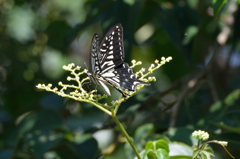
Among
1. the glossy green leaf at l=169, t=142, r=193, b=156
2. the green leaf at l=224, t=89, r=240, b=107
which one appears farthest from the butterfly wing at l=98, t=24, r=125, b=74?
the green leaf at l=224, t=89, r=240, b=107

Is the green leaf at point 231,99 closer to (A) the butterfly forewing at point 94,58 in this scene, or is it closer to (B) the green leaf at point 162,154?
(A) the butterfly forewing at point 94,58

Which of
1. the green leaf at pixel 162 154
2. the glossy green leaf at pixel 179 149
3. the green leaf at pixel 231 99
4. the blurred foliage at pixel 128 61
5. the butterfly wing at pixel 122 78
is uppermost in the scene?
the blurred foliage at pixel 128 61

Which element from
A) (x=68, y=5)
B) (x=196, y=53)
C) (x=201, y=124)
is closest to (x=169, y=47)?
(x=196, y=53)

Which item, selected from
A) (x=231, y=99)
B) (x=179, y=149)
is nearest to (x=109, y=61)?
(x=179, y=149)

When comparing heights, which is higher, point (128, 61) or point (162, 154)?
point (128, 61)

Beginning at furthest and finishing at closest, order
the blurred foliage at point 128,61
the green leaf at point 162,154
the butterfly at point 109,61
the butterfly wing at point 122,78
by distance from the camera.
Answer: the blurred foliage at point 128,61
the butterfly at point 109,61
the butterfly wing at point 122,78
the green leaf at point 162,154

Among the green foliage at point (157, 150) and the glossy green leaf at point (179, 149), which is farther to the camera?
the glossy green leaf at point (179, 149)

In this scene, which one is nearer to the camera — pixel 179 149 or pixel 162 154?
pixel 162 154

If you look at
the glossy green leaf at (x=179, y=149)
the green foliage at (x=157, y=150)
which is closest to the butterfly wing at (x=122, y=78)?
the green foliage at (x=157, y=150)

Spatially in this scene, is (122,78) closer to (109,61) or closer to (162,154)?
(109,61)
